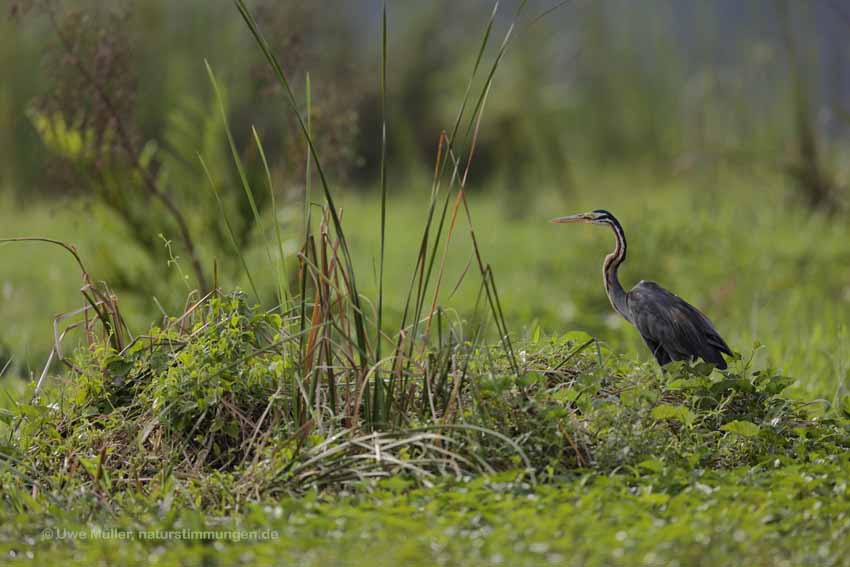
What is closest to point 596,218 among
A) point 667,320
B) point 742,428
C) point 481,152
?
point 667,320

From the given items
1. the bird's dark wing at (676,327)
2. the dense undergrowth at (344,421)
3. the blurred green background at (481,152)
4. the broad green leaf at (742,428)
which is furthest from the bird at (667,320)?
the blurred green background at (481,152)

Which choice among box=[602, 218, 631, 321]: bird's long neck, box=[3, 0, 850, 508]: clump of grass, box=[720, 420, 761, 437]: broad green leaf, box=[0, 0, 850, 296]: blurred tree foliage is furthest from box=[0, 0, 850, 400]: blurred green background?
box=[720, 420, 761, 437]: broad green leaf

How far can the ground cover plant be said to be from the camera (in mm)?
2896

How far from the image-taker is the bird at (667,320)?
13.0 ft

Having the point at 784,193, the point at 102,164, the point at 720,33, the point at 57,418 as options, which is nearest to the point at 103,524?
the point at 57,418

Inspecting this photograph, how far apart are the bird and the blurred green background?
102cm

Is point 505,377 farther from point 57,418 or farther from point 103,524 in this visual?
point 57,418

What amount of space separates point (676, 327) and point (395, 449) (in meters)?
1.08

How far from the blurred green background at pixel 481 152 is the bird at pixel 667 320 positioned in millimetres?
1019

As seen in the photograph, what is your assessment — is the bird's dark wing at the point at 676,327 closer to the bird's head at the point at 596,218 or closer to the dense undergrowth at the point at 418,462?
the dense undergrowth at the point at 418,462

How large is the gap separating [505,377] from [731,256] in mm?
5223

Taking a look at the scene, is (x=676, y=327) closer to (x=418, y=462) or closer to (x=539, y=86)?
(x=418, y=462)

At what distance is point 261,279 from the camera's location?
24.8 ft

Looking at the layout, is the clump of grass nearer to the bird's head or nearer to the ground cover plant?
the ground cover plant
